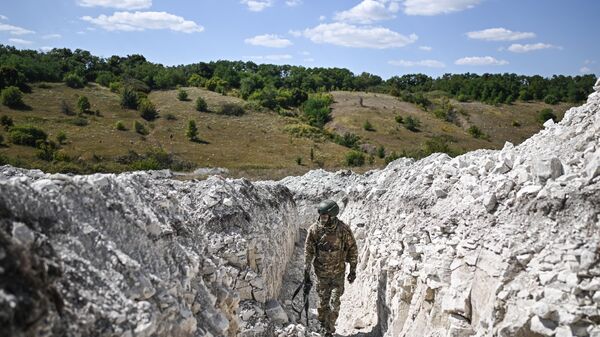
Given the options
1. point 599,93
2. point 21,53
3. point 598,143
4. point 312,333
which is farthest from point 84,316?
point 21,53

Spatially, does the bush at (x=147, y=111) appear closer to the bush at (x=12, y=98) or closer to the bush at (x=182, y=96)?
the bush at (x=182, y=96)

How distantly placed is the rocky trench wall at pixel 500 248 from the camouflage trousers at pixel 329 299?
38.5 inches

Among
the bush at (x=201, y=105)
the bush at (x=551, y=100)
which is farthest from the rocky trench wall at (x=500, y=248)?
the bush at (x=551, y=100)

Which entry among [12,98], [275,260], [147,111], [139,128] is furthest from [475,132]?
[275,260]

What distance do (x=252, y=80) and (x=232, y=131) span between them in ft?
85.0

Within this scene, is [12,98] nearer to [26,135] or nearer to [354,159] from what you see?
[26,135]

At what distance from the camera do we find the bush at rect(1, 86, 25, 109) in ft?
176

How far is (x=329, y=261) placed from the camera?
9.43 m

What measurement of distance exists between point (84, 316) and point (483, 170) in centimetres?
712

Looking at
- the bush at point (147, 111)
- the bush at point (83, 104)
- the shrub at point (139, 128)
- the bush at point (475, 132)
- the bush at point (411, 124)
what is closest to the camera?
the shrub at point (139, 128)

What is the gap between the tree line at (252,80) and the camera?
68562 millimetres

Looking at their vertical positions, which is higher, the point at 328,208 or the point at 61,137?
the point at 328,208

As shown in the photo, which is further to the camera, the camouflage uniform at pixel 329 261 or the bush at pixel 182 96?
the bush at pixel 182 96

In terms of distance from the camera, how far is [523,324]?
18.1 feet
